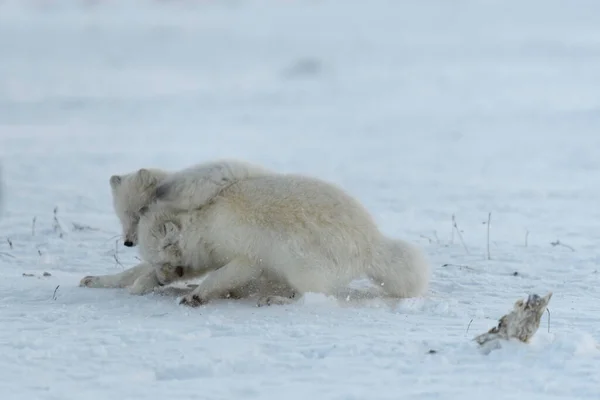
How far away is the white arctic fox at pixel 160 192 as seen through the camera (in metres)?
5.95

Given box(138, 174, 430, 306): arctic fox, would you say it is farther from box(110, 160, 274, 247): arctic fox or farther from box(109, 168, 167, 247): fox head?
box(109, 168, 167, 247): fox head

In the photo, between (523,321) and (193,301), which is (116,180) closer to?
(193,301)

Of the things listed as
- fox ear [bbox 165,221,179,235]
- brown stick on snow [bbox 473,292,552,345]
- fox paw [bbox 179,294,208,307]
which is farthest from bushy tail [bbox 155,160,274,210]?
brown stick on snow [bbox 473,292,552,345]

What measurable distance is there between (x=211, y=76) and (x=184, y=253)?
Result: 2463 centimetres

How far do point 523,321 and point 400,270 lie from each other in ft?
4.85

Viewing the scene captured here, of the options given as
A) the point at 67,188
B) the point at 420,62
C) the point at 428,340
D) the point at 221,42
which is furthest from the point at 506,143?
the point at 221,42

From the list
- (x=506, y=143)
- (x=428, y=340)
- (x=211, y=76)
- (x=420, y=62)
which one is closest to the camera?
(x=428, y=340)

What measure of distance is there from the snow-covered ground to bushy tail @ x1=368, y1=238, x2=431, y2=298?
0.13m

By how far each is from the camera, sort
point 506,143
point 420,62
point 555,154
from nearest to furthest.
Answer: point 555,154 → point 506,143 → point 420,62

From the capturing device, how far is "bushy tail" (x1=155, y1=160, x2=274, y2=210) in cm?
594

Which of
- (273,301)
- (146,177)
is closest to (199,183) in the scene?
(146,177)

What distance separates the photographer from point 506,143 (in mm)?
16562

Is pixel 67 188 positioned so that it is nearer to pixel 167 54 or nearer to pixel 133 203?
pixel 133 203

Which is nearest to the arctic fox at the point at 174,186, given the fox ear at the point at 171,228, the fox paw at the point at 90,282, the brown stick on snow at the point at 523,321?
the fox ear at the point at 171,228
